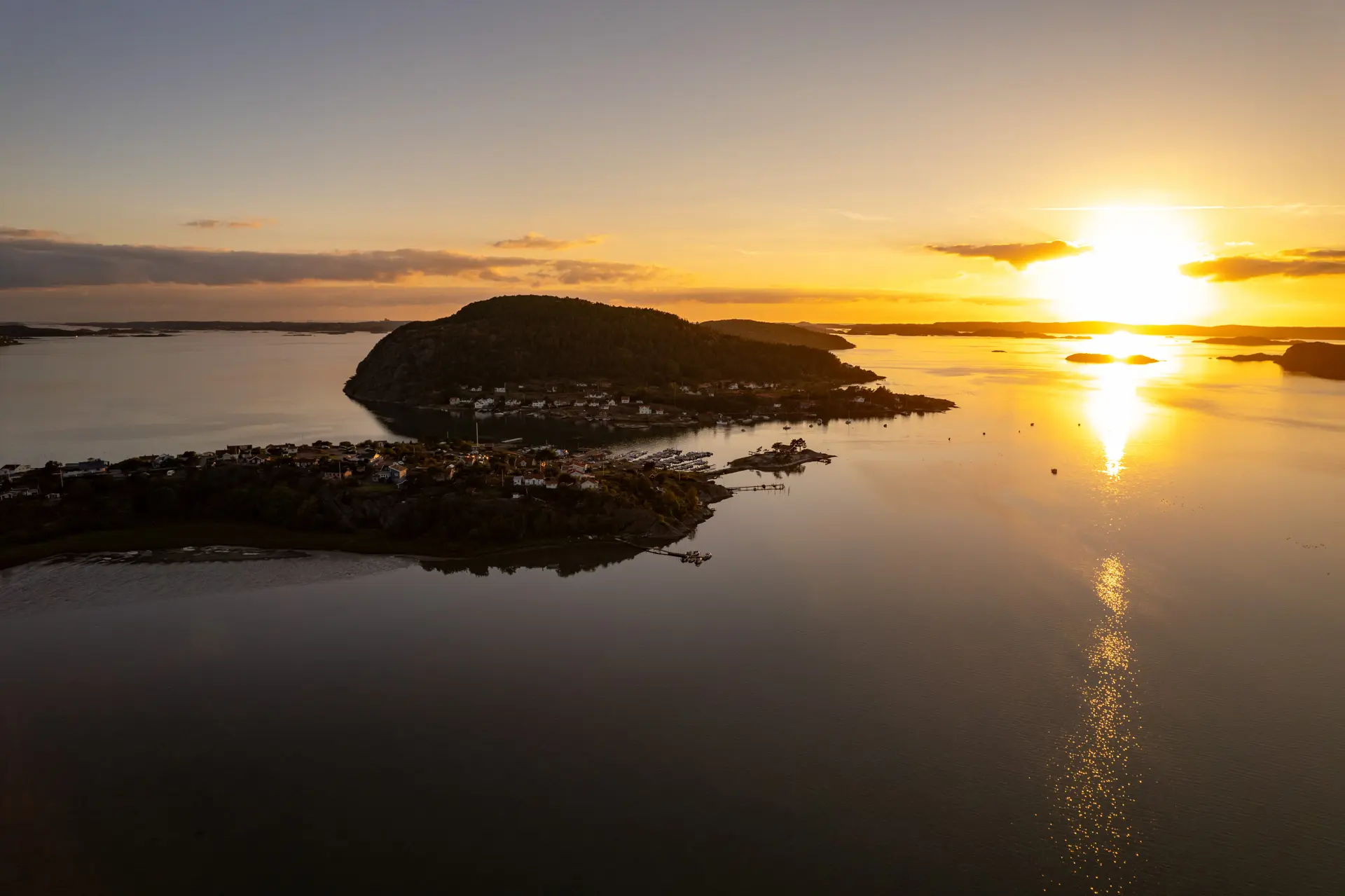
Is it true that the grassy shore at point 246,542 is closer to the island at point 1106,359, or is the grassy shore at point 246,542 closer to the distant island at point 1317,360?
the distant island at point 1317,360

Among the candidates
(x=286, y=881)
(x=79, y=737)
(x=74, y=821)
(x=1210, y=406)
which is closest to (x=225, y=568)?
(x=79, y=737)

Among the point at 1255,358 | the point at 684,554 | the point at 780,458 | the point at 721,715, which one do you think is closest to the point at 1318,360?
the point at 1255,358

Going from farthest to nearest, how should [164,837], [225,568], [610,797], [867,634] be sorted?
[225,568]
[867,634]
[610,797]
[164,837]

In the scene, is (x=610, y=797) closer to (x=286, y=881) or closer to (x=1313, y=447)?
(x=286, y=881)

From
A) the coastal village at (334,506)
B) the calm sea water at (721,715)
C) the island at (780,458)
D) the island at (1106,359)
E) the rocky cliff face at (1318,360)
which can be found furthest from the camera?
the island at (1106,359)

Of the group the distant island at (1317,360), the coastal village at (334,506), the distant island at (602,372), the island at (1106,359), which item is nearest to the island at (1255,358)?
the distant island at (1317,360)

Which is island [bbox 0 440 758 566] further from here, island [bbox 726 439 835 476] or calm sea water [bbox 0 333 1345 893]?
island [bbox 726 439 835 476]
